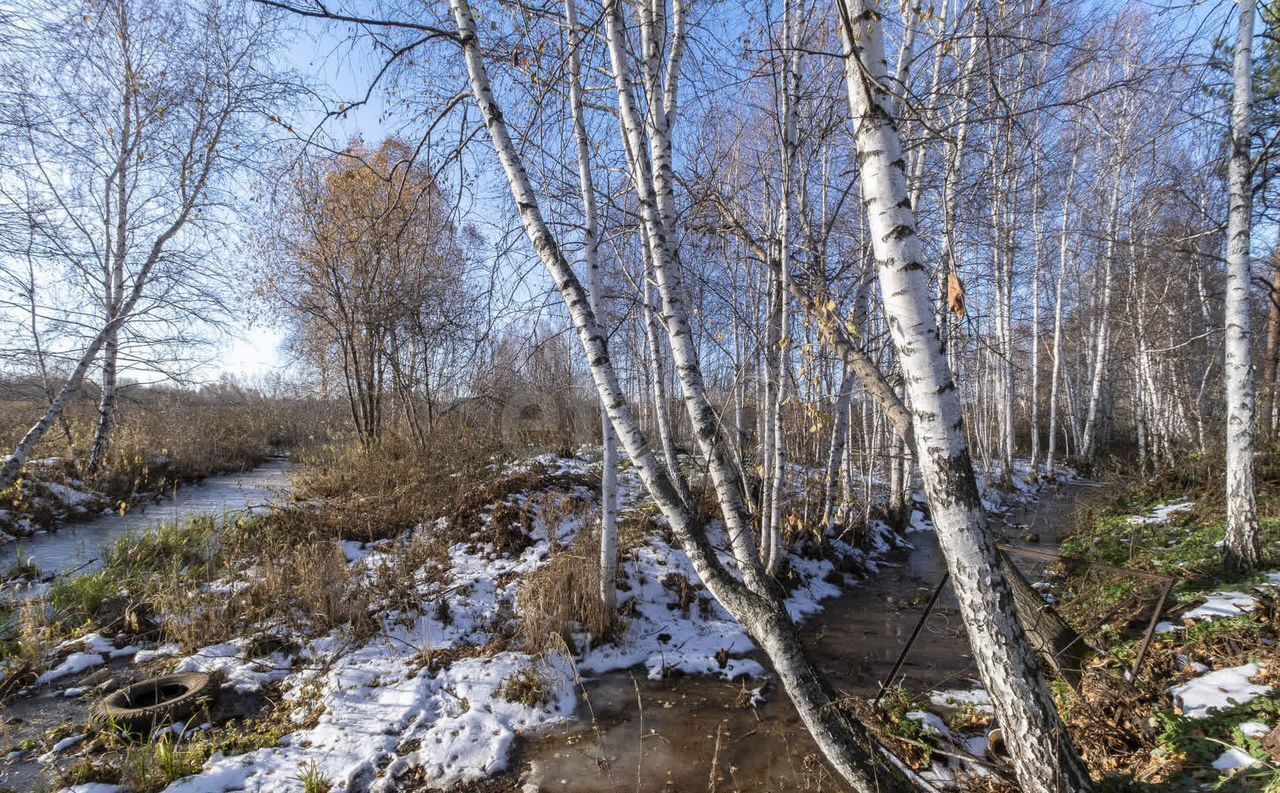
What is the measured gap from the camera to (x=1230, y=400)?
4754 mm

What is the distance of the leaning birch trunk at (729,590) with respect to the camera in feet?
8.13

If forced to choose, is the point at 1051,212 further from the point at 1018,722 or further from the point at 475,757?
the point at 475,757

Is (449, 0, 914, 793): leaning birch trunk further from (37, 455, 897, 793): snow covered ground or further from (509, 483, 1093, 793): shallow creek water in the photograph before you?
(37, 455, 897, 793): snow covered ground

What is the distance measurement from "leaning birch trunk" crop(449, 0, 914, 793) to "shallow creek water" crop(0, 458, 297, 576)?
752 cm

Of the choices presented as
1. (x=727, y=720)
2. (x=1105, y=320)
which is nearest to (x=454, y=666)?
(x=727, y=720)

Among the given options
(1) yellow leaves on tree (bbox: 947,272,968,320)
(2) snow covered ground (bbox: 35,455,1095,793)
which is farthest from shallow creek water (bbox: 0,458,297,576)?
(1) yellow leaves on tree (bbox: 947,272,968,320)

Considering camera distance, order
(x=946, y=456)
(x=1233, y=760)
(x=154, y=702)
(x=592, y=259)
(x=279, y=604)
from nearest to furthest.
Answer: (x=946, y=456), (x=1233, y=760), (x=154, y=702), (x=592, y=259), (x=279, y=604)

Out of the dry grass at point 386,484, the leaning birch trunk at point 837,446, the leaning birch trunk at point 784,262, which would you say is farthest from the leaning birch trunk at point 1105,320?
the dry grass at point 386,484

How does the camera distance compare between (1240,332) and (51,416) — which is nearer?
(1240,332)

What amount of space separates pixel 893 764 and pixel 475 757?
260 cm

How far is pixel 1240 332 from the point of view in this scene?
4574 millimetres

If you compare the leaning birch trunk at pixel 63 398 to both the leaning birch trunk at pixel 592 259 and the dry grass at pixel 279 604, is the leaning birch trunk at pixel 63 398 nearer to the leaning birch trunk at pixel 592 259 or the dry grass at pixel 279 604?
the dry grass at pixel 279 604

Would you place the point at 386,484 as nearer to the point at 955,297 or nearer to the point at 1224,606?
the point at 955,297

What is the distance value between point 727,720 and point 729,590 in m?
2.08
